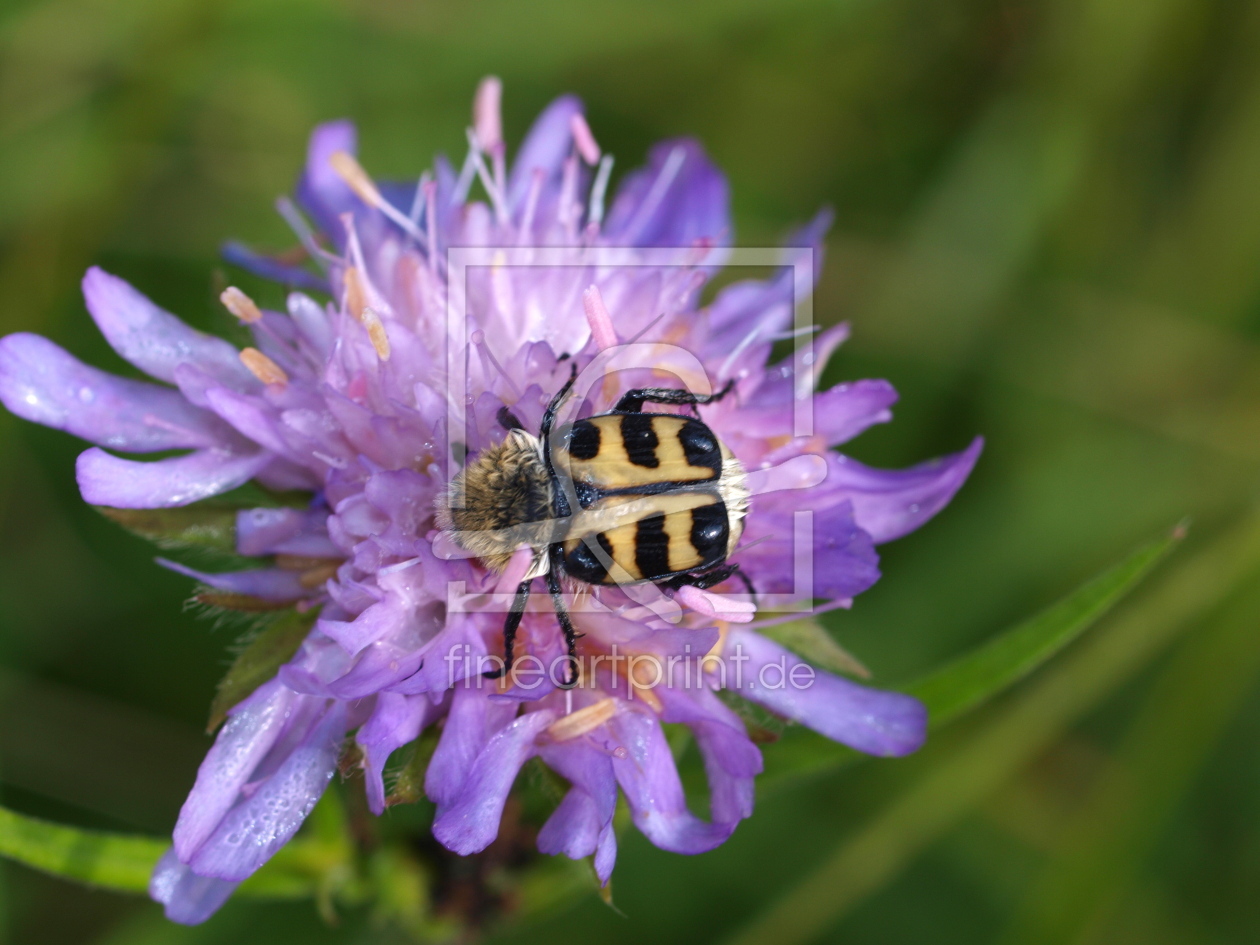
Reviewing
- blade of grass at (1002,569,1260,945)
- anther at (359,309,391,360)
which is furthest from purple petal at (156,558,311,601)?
blade of grass at (1002,569,1260,945)

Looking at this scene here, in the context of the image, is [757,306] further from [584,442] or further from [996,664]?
[996,664]

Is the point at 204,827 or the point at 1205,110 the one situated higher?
the point at 1205,110

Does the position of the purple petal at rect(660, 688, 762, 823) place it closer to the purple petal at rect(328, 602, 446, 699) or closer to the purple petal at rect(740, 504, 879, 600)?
the purple petal at rect(740, 504, 879, 600)

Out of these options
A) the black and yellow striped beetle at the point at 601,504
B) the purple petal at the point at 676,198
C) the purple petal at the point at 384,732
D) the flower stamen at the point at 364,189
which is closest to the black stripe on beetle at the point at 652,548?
the black and yellow striped beetle at the point at 601,504

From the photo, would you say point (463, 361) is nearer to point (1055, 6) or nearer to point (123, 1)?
point (123, 1)

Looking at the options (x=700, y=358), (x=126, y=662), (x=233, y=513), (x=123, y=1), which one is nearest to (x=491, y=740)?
(x=233, y=513)

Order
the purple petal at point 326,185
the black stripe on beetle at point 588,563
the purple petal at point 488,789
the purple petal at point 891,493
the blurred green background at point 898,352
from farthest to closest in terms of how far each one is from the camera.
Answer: the blurred green background at point 898,352
the purple petal at point 326,185
the purple petal at point 891,493
the black stripe on beetle at point 588,563
the purple petal at point 488,789

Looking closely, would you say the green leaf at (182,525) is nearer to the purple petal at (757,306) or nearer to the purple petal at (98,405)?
the purple petal at (98,405)
